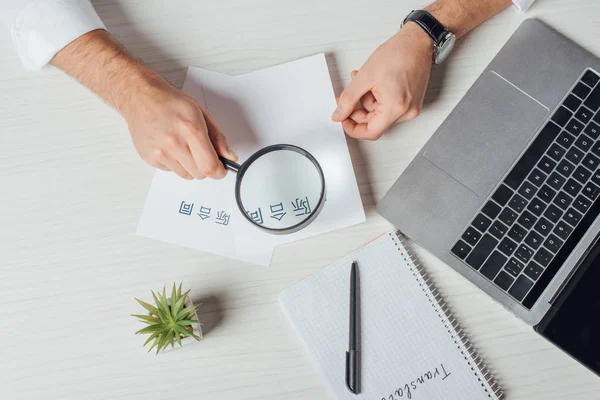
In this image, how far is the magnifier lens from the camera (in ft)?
2.77

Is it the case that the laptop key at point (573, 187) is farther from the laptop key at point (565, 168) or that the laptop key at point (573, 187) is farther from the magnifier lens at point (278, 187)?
the magnifier lens at point (278, 187)

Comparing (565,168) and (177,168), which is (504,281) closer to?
(565,168)

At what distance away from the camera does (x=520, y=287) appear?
84 cm

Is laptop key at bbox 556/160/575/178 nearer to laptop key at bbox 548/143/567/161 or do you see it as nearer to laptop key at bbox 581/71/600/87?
laptop key at bbox 548/143/567/161

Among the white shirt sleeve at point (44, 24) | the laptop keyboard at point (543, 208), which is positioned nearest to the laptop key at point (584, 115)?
the laptop keyboard at point (543, 208)

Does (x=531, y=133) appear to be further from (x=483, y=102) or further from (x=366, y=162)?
(x=366, y=162)

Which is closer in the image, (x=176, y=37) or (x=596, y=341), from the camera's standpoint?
(x=596, y=341)

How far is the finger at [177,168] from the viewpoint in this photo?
87 centimetres

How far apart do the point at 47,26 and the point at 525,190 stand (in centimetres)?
88

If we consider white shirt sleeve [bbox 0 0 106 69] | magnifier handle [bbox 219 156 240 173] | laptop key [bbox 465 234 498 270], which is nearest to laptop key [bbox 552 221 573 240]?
laptop key [bbox 465 234 498 270]

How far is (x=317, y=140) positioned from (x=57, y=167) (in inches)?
18.1

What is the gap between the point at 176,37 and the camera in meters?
0.96

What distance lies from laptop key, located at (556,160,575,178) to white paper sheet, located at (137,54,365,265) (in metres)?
0.34

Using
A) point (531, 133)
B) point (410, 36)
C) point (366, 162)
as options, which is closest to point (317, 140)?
point (366, 162)
